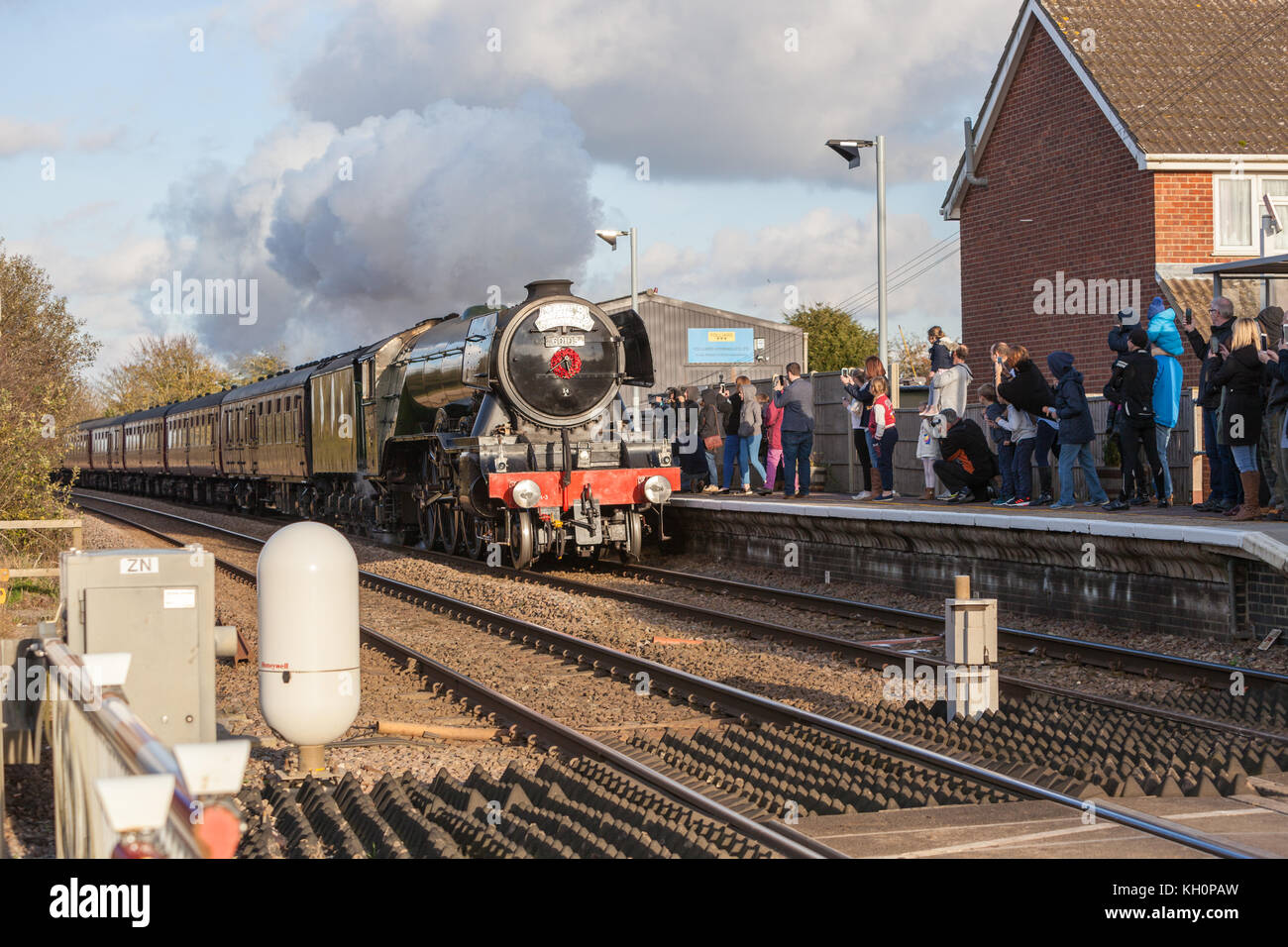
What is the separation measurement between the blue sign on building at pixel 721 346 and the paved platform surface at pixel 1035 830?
48.1 m

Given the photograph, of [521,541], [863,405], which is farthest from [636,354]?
[863,405]

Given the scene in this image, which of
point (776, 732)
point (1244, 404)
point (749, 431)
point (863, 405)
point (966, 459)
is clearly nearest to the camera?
point (776, 732)

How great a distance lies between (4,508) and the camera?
16.7 m

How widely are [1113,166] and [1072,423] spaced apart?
8.95m

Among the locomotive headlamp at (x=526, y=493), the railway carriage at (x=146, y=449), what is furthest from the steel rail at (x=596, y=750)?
the railway carriage at (x=146, y=449)

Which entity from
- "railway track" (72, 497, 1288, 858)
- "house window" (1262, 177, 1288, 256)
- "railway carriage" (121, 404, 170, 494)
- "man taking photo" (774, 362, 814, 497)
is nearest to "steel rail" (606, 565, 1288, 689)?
"railway track" (72, 497, 1288, 858)

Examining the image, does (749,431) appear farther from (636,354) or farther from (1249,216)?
(1249,216)

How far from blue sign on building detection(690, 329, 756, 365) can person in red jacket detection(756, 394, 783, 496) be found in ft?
110

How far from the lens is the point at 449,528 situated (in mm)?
20250

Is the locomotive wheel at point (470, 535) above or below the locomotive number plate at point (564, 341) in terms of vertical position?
below

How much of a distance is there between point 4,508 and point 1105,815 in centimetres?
1488

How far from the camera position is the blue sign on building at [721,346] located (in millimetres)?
53688

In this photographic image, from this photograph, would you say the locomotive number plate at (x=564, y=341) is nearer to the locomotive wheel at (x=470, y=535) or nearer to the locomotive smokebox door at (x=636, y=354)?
the locomotive smokebox door at (x=636, y=354)
